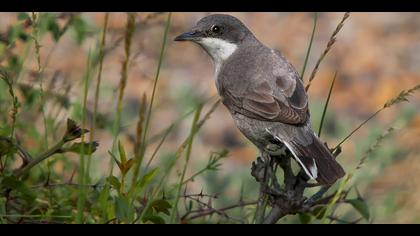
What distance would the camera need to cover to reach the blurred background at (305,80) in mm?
7676

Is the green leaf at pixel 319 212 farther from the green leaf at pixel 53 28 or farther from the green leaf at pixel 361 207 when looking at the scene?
the green leaf at pixel 53 28

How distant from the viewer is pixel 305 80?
31.6 ft

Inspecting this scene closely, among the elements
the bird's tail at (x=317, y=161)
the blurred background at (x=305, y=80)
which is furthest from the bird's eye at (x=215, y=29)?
the bird's tail at (x=317, y=161)

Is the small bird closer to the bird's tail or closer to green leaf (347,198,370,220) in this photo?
the bird's tail

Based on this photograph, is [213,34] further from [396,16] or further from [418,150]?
[396,16]

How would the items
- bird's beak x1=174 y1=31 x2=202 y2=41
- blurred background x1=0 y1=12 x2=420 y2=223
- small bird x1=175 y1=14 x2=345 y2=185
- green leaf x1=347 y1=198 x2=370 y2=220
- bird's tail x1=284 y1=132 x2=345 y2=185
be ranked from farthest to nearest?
blurred background x1=0 y1=12 x2=420 y2=223 < bird's beak x1=174 y1=31 x2=202 y2=41 < small bird x1=175 y1=14 x2=345 y2=185 < bird's tail x1=284 y1=132 x2=345 y2=185 < green leaf x1=347 y1=198 x2=370 y2=220

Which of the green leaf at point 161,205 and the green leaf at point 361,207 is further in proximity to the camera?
the green leaf at point 361,207

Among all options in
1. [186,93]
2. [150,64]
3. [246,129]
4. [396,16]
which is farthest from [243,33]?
[396,16]

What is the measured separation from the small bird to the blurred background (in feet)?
3.80

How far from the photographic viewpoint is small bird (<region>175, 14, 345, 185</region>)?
4910 mm

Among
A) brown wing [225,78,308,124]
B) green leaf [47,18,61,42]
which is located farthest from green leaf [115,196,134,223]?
brown wing [225,78,308,124]

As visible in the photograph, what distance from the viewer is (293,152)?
4.61 m

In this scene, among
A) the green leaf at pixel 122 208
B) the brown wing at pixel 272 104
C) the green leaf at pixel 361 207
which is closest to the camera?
the green leaf at pixel 122 208
